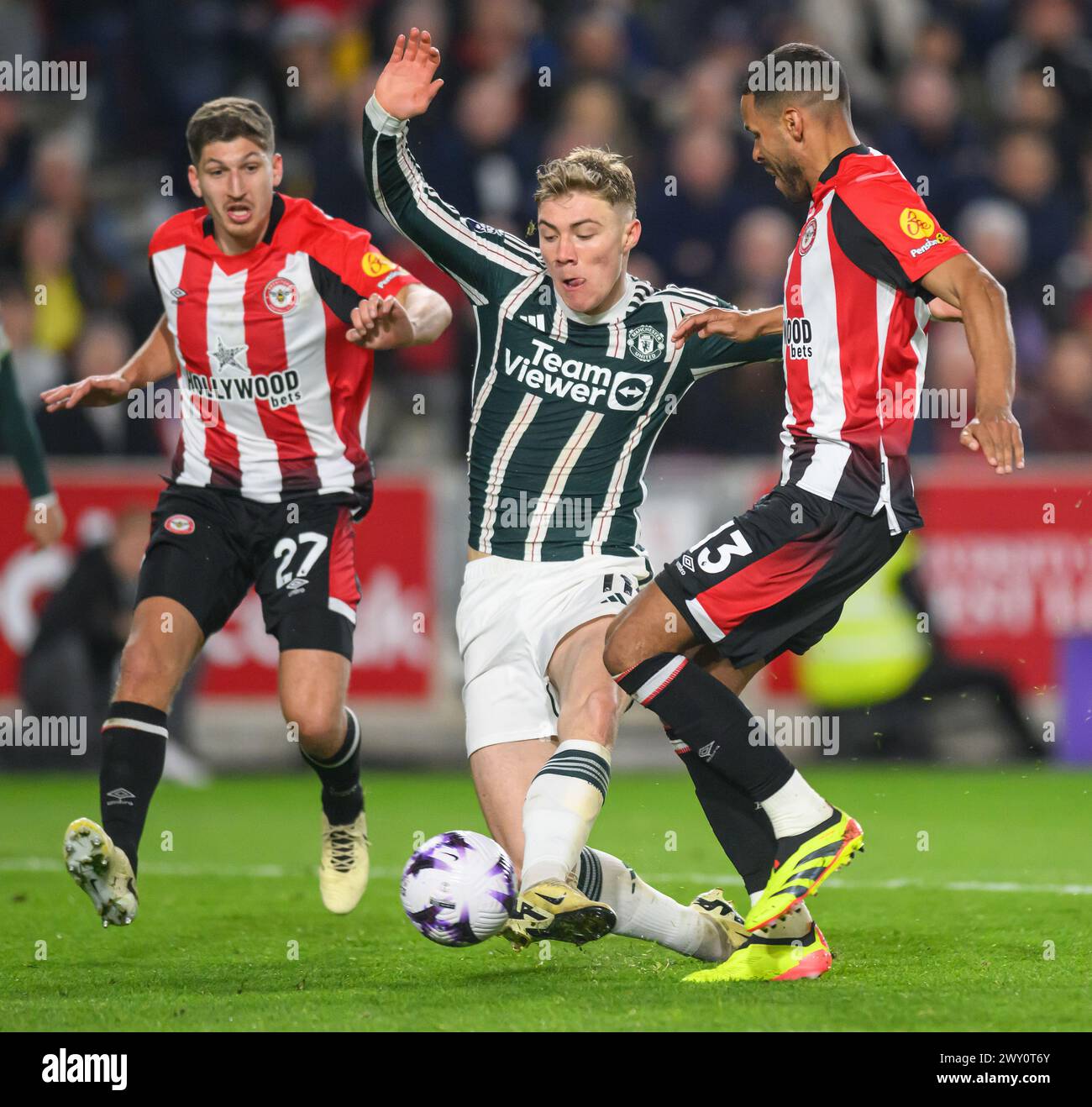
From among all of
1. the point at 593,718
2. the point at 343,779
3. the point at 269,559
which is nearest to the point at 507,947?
the point at 343,779

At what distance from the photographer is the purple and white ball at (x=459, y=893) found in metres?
4.69

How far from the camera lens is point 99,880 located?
4930 mm

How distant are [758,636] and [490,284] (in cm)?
148

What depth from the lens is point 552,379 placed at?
17.7ft

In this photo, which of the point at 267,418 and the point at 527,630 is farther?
the point at 267,418

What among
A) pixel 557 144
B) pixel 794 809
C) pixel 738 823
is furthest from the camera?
pixel 557 144

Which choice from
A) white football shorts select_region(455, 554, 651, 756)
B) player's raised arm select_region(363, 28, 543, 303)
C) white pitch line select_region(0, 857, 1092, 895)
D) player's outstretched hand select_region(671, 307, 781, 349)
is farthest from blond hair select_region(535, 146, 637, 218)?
white pitch line select_region(0, 857, 1092, 895)

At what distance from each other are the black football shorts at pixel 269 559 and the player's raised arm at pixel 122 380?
1.29 feet

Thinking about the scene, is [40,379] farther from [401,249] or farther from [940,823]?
[940,823]

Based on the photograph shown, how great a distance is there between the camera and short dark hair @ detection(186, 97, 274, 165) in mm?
5730

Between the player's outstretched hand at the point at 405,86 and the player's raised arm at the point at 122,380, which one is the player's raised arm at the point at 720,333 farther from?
the player's raised arm at the point at 122,380

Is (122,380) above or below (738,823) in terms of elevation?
above

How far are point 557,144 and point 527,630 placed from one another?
7562 mm

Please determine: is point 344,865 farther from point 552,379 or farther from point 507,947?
point 552,379
